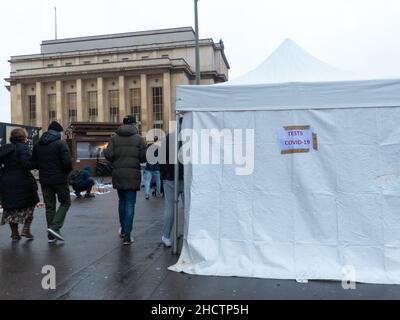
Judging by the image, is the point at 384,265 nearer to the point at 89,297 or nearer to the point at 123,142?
the point at 89,297

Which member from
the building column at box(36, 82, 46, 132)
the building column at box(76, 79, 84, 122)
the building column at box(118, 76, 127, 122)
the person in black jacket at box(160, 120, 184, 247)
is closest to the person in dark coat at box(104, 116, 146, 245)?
the person in black jacket at box(160, 120, 184, 247)

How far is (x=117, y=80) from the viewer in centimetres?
7581

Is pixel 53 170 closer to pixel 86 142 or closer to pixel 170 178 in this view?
pixel 170 178

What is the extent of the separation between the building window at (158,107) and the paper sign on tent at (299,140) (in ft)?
227

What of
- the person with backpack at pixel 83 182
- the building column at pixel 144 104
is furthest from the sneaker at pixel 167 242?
the building column at pixel 144 104

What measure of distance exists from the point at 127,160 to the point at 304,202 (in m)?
2.83

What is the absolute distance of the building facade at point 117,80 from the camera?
241 feet

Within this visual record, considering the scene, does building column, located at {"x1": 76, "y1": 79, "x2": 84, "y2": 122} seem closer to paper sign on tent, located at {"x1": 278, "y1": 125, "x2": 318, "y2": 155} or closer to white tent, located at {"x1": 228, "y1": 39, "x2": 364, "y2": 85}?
white tent, located at {"x1": 228, "y1": 39, "x2": 364, "y2": 85}

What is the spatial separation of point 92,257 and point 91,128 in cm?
2435

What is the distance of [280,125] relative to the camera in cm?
500

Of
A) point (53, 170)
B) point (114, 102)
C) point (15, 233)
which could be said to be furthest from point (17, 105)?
point (53, 170)

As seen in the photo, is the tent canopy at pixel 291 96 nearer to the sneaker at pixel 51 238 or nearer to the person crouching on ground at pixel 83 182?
the sneaker at pixel 51 238

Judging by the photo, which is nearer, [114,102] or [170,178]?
[170,178]

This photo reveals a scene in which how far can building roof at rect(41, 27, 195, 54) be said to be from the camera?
8406cm
